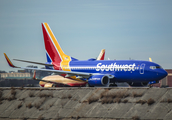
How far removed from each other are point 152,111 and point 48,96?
1099 cm

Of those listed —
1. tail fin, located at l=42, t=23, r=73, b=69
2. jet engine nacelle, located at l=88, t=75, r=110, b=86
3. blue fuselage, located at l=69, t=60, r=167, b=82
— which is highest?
tail fin, located at l=42, t=23, r=73, b=69

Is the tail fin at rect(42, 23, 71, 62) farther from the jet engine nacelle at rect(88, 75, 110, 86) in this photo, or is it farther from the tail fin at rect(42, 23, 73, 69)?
the jet engine nacelle at rect(88, 75, 110, 86)

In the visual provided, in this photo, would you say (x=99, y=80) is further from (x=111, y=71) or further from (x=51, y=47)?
(x=51, y=47)

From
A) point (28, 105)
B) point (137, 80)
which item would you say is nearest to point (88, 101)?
point (28, 105)

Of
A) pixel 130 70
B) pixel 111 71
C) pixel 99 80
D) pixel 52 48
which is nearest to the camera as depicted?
pixel 99 80

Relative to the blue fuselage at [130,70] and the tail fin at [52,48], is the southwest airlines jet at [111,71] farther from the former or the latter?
the tail fin at [52,48]

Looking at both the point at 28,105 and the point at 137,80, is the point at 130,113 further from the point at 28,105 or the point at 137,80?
the point at 137,80

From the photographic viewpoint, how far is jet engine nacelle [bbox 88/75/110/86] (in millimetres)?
36125

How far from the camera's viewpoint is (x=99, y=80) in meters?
36.1

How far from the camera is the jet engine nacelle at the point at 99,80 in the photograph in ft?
119

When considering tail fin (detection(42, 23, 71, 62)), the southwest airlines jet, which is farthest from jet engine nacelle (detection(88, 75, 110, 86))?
tail fin (detection(42, 23, 71, 62))

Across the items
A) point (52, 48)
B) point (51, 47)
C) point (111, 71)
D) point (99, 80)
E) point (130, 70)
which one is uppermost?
point (51, 47)

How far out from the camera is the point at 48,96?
28719mm

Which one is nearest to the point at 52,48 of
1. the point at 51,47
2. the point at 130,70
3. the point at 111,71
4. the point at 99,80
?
the point at 51,47
